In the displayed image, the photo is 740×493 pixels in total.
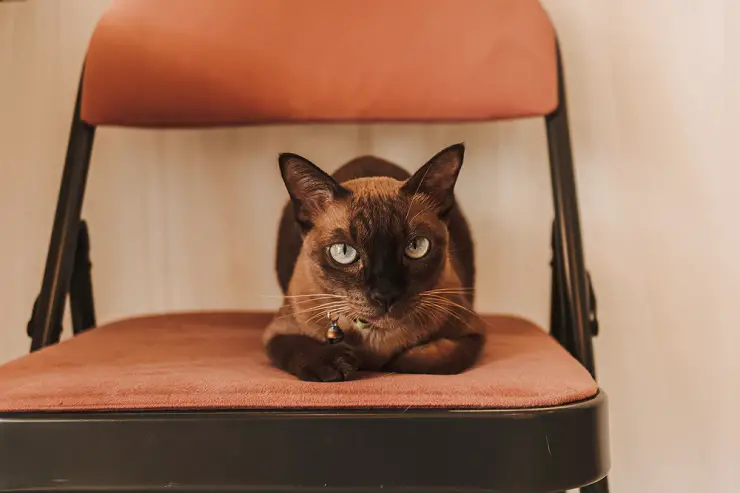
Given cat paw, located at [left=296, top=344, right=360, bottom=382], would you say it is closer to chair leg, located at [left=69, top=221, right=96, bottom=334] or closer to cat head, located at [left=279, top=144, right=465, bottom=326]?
cat head, located at [left=279, top=144, right=465, bottom=326]

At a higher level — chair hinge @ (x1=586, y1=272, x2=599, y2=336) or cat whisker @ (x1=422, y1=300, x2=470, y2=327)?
cat whisker @ (x1=422, y1=300, x2=470, y2=327)

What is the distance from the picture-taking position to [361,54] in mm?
1069

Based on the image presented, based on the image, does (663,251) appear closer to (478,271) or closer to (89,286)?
(478,271)

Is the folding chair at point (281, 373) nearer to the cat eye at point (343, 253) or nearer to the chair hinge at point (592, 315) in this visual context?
the chair hinge at point (592, 315)

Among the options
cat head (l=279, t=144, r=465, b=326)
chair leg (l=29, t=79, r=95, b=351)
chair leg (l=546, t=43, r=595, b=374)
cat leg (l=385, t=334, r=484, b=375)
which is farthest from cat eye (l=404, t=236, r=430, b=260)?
chair leg (l=29, t=79, r=95, b=351)

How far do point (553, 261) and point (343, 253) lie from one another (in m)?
0.41

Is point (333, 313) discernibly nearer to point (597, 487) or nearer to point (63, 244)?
point (597, 487)

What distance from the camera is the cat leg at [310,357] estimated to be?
73 centimetres

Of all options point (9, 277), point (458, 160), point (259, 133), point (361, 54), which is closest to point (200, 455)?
point (458, 160)

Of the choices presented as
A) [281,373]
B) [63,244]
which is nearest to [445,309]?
[281,373]

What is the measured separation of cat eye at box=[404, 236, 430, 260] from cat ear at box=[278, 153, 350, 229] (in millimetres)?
Answer: 94

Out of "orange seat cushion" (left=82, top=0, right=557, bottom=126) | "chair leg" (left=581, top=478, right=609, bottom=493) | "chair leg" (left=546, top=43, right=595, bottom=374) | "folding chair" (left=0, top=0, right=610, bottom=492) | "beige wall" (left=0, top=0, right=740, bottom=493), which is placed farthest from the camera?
"beige wall" (left=0, top=0, right=740, bottom=493)

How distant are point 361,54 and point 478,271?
0.51m

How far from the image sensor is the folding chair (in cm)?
65
